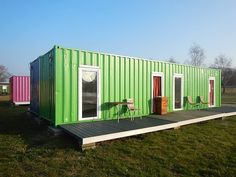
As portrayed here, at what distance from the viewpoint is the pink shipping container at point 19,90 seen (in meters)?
18.5

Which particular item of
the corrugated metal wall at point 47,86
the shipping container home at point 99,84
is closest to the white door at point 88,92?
the shipping container home at point 99,84

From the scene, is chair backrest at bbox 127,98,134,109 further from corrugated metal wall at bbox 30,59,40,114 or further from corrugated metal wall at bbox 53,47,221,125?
corrugated metal wall at bbox 30,59,40,114

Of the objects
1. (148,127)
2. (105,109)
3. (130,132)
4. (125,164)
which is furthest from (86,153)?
(105,109)

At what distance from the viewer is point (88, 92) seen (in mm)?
7727

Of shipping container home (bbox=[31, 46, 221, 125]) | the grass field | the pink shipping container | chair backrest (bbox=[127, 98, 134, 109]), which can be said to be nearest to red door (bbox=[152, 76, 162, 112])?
shipping container home (bbox=[31, 46, 221, 125])

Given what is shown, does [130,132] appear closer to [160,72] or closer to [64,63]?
[64,63]

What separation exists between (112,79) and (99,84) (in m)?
0.64

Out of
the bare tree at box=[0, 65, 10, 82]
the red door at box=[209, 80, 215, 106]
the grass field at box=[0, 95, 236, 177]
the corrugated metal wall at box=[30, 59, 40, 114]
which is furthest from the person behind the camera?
the bare tree at box=[0, 65, 10, 82]

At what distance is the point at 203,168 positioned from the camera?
15.3ft

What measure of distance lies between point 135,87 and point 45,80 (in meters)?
3.50

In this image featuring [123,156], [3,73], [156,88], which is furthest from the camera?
[3,73]

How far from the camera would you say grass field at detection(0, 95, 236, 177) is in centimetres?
444

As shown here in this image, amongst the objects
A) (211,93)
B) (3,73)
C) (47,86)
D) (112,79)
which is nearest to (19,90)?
(47,86)

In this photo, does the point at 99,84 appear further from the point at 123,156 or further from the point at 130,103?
the point at 123,156
